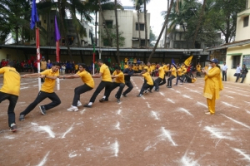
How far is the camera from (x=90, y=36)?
3750 centimetres

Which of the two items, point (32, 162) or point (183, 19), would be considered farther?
point (183, 19)

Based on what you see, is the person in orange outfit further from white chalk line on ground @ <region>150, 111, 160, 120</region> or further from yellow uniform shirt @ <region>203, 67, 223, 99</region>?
white chalk line on ground @ <region>150, 111, 160, 120</region>

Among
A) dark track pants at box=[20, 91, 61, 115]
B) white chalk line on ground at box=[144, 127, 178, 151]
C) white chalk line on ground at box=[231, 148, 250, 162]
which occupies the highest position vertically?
dark track pants at box=[20, 91, 61, 115]

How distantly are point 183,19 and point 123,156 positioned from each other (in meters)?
28.1

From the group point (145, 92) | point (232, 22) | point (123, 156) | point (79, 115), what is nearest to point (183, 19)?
point (232, 22)

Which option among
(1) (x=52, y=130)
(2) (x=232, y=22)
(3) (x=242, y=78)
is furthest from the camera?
(2) (x=232, y=22)

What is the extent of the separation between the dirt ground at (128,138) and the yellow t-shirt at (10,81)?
84 cm

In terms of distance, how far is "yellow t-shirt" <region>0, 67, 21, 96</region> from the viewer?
14.3 ft

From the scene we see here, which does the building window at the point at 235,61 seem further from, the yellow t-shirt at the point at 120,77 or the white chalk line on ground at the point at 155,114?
the white chalk line on ground at the point at 155,114

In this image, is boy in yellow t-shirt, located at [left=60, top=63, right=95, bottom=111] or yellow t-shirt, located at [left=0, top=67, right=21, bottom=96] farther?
boy in yellow t-shirt, located at [left=60, top=63, right=95, bottom=111]

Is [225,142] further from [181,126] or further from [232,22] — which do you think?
[232,22]

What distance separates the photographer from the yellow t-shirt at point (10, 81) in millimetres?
4359

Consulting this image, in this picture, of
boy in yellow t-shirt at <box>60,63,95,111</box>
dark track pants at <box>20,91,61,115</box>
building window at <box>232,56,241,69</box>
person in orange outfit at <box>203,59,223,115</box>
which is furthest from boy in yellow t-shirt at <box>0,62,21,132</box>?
building window at <box>232,56,241,69</box>

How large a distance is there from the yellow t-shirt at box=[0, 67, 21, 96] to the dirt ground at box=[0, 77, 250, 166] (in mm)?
845
